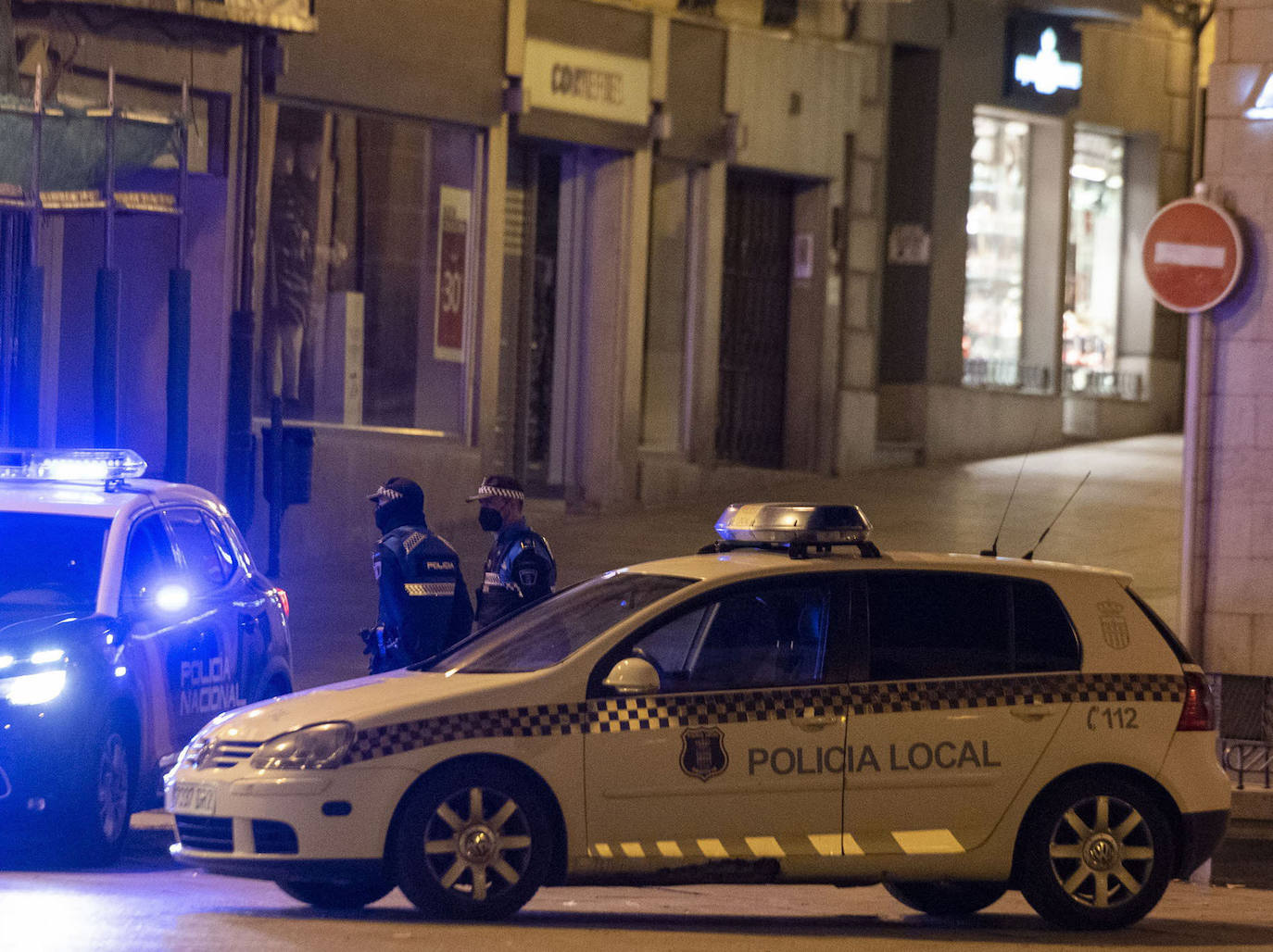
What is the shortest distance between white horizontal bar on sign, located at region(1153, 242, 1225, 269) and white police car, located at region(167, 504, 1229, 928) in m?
4.17

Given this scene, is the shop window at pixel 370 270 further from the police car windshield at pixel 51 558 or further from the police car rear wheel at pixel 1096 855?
the police car rear wheel at pixel 1096 855

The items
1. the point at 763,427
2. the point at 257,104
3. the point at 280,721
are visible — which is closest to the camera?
the point at 280,721

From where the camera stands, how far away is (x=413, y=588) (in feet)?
32.4

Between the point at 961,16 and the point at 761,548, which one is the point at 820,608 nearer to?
the point at 761,548

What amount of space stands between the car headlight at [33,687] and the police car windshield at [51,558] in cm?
61

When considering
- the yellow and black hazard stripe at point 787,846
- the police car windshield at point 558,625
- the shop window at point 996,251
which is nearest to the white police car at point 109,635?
the police car windshield at point 558,625

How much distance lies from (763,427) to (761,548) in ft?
49.8

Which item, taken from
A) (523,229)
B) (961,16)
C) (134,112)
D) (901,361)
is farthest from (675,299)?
(134,112)

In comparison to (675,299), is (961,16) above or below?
above

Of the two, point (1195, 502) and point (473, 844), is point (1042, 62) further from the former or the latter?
point (473, 844)

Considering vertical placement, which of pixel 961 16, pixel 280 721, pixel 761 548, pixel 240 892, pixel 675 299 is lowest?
pixel 240 892

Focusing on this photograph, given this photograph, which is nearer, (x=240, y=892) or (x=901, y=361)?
(x=240, y=892)

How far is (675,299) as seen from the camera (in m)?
22.5

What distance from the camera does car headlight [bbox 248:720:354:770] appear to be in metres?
7.60
